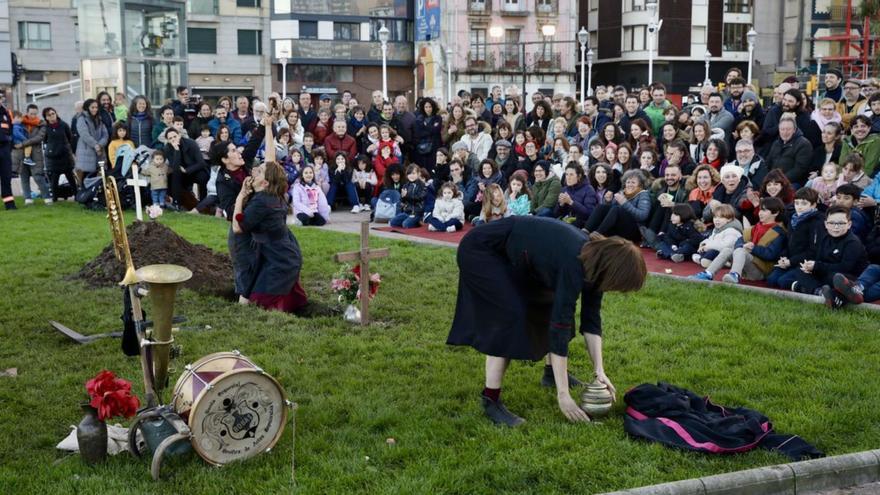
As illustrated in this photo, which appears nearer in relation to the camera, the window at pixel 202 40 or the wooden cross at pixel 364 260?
the wooden cross at pixel 364 260

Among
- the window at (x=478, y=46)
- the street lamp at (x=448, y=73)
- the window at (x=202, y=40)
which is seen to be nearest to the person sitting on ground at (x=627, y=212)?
the street lamp at (x=448, y=73)

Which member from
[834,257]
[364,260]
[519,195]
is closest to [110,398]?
[364,260]

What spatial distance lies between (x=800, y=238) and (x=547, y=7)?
41.9 meters

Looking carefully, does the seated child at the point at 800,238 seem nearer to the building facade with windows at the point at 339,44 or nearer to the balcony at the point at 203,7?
the building facade with windows at the point at 339,44

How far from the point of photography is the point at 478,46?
1976 inches

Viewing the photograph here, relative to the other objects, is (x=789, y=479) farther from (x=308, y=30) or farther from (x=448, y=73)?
(x=308, y=30)

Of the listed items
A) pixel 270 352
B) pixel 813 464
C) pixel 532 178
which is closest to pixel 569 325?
pixel 813 464

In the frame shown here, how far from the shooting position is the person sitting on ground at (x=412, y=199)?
1612 cm

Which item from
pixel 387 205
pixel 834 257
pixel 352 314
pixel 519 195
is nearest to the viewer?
pixel 352 314

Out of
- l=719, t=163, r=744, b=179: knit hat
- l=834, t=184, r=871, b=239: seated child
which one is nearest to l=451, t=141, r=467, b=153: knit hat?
l=719, t=163, r=744, b=179: knit hat

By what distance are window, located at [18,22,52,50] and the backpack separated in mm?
34351

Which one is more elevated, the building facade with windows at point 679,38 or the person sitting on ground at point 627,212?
the building facade with windows at point 679,38

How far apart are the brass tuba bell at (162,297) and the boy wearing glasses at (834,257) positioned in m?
Result: 6.68

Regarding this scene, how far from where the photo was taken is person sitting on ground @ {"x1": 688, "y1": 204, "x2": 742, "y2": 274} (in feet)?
37.8
